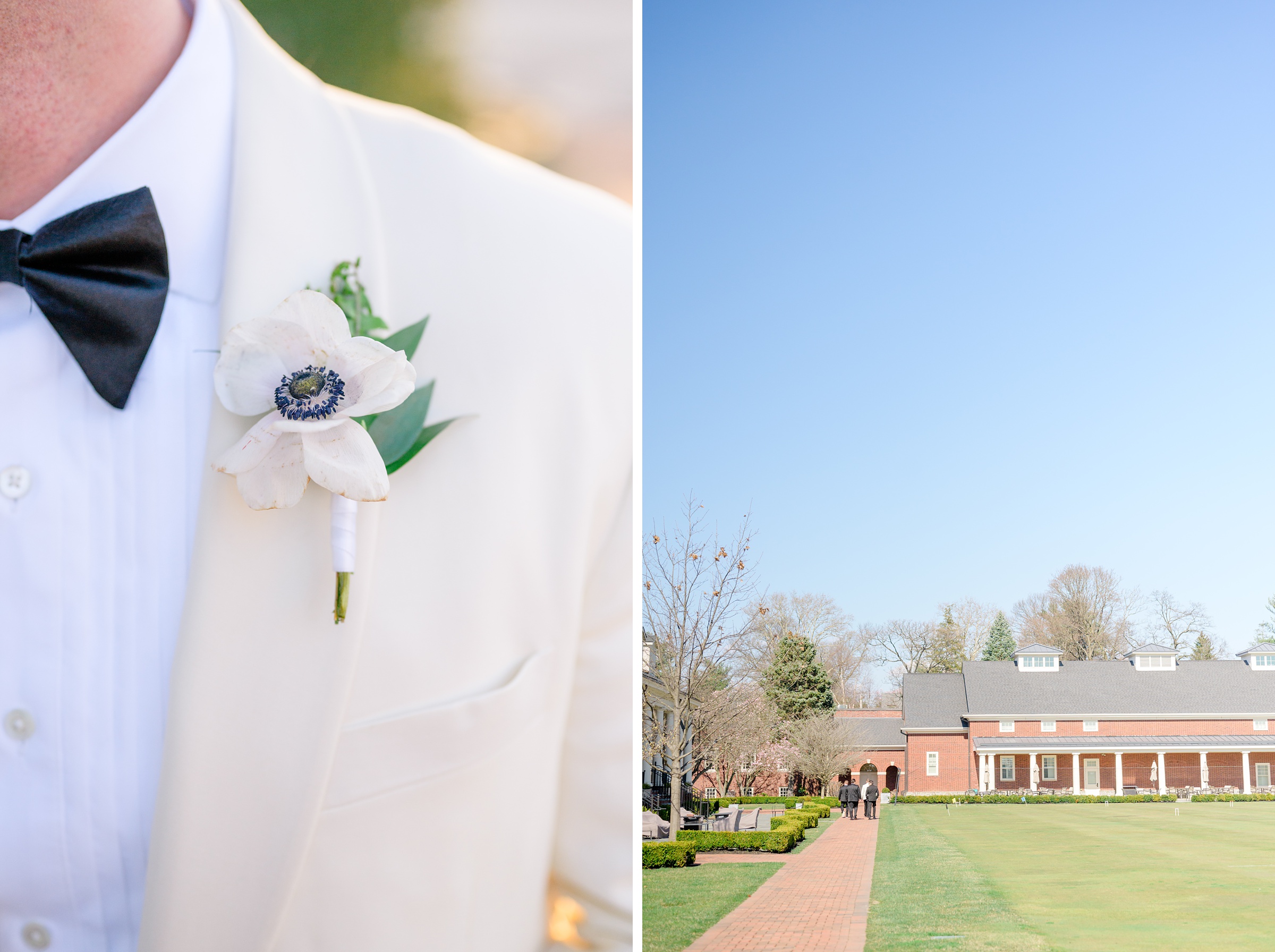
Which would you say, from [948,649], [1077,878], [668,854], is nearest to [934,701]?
[948,649]

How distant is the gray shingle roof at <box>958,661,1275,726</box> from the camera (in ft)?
8.87

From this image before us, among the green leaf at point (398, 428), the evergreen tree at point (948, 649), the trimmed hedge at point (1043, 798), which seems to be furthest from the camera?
the evergreen tree at point (948, 649)

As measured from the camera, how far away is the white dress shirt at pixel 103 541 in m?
1.36

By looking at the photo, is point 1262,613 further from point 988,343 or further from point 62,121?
point 62,121

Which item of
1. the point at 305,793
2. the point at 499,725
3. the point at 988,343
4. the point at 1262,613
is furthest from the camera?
the point at 988,343

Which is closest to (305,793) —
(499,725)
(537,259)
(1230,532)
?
(499,725)

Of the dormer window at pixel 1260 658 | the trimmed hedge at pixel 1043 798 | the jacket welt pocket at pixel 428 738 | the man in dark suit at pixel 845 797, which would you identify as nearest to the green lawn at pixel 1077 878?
the trimmed hedge at pixel 1043 798

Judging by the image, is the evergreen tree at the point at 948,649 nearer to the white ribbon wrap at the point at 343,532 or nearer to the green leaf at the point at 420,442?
the green leaf at the point at 420,442

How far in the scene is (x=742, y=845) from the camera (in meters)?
3.40

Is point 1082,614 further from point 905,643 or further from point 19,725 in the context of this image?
point 19,725

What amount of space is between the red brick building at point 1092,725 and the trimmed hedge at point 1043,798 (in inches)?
0.8

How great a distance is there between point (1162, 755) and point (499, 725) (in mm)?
2273

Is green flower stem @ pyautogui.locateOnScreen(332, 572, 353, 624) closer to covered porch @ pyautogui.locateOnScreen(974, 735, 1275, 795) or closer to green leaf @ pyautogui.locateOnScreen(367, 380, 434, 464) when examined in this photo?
green leaf @ pyautogui.locateOnScreen(367, 380, 434, 464)

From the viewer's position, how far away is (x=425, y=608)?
1487 millimetres
